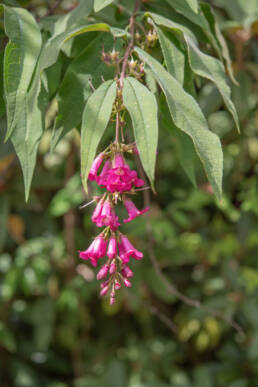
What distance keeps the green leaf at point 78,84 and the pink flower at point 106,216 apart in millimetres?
159

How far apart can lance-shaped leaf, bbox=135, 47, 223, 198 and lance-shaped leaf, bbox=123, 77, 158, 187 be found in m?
0.04

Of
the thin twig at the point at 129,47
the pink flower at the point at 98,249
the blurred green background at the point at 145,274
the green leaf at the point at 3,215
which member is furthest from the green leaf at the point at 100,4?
the green leaf at the point at 3,215

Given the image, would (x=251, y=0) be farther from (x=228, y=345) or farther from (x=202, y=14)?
(x=228, y=345)

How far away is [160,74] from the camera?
90 cm

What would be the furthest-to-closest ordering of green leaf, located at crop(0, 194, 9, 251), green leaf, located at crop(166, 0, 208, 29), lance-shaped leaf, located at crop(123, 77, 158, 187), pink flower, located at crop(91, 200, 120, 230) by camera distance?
1. green leaf, located at crop(0, 194, 9, 251)
2. green leaf, located at crop(166, 0, 208, 29)
3. pink flower, located at crop(91, 200, 120, 230)
4. lance-shaped leaf, located at crop(123, 77, 158, 187)

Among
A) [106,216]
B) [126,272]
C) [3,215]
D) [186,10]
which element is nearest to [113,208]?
[106,216]

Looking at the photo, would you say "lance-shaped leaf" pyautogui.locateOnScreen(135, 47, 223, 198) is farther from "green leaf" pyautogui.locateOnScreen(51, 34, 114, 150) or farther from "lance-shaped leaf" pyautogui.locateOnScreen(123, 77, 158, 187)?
"green leaf" pyautogui.locateOnScreen(51, 34, 114, 150)

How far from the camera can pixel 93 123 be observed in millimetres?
862

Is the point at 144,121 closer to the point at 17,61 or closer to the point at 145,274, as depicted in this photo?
the point at 17,61

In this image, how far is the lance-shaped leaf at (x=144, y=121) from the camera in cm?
83

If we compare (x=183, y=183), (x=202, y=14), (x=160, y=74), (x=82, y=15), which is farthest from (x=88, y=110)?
(x=183, y=183)

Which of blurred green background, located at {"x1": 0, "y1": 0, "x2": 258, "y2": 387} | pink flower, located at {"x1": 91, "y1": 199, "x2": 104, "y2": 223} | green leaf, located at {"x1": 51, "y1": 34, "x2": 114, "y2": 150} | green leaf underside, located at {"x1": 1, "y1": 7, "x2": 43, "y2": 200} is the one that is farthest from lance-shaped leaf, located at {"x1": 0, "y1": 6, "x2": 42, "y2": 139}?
blurred green background, located at {"x1": 0, "y1": 0, "x2": 258, "y2": 387}

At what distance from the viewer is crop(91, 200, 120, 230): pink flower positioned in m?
0.95

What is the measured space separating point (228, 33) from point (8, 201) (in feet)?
4.09
